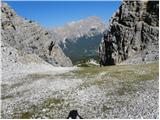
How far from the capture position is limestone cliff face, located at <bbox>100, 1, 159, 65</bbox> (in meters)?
112

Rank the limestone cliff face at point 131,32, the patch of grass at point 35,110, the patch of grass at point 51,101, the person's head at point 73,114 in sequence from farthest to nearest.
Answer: the limestone cliff face at point 131,32 → the patch of grass at point 51,101 → the patch of grass at point 35,110 → the person's head at point 73,114

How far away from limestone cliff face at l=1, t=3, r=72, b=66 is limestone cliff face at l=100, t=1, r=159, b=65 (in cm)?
2399

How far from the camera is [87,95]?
1860 inches

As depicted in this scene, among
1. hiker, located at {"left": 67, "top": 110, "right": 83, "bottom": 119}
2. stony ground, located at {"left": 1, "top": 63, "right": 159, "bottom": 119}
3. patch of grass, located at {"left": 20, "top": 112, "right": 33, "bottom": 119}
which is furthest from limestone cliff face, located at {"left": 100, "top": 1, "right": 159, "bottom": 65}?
patch of grass, located at {"left": 20, "top": 112, "right": 33, "bottom": 119}

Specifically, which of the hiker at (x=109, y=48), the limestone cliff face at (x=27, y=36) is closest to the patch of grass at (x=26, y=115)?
the limestone cliff face at (x=27, y=36)

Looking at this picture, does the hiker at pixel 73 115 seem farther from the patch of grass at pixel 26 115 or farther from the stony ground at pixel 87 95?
the patch of grass at pixel 26 115

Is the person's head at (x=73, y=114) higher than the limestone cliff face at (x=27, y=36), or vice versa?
the limestone cliff face at (x=27, y=36)

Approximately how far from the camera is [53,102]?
4566 cm

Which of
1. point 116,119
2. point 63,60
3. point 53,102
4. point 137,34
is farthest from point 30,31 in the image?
point 116,119

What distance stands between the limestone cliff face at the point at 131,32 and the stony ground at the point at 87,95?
51.3 meters

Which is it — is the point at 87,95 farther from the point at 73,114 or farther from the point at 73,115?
the point at 73,115

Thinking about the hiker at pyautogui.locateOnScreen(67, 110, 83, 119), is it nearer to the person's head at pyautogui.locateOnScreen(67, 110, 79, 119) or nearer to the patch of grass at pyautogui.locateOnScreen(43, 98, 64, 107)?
the person's head at pyautogui.locateOnScreen(67, 110, 79, 119)

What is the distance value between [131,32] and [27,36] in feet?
136

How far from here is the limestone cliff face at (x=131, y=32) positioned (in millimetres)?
111750
